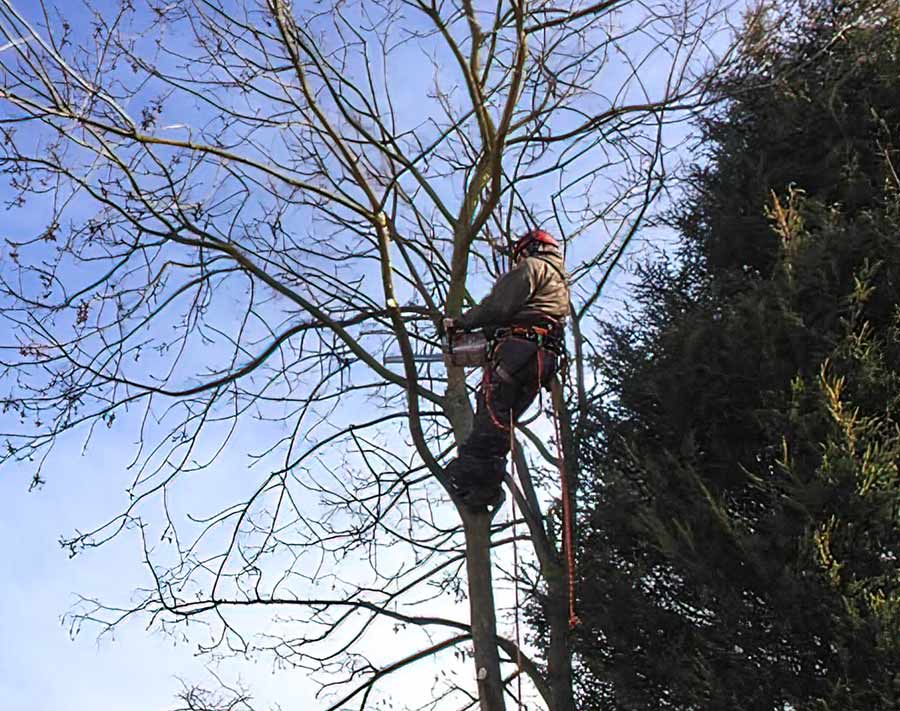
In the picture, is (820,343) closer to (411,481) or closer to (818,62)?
(818,62)

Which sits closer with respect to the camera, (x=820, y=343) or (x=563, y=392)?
(x=820, y=343)

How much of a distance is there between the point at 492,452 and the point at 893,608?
3719 mm

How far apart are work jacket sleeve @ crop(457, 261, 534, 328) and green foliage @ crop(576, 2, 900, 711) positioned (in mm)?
769

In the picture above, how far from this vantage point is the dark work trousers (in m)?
7.69

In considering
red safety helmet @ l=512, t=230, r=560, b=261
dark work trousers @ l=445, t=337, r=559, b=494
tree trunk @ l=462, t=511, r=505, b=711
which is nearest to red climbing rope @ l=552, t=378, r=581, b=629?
dark work trousers @ l=445, t=337, r=559, b=494

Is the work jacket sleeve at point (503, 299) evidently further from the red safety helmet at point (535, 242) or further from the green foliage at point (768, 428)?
the green foliage at point (768, 428)

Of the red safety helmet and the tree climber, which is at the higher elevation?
the red safety helmet

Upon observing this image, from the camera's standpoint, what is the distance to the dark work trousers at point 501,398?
7.69 meters

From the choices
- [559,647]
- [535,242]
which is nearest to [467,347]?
[535,242]

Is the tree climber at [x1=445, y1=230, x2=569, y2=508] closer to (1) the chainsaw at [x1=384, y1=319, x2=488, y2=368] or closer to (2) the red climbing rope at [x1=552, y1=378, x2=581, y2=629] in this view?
(1) the chainsaw at [x1=384, y1=319, x2=488, y2=368]

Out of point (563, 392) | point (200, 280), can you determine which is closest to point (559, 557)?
point (563, 392)

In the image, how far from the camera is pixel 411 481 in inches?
432

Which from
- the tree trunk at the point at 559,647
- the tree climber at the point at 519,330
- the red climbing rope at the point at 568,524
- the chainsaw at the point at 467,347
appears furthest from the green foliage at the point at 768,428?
the chainsaw at the point at 467,347

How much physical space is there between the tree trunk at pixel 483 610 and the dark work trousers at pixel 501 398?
0.72 meters
